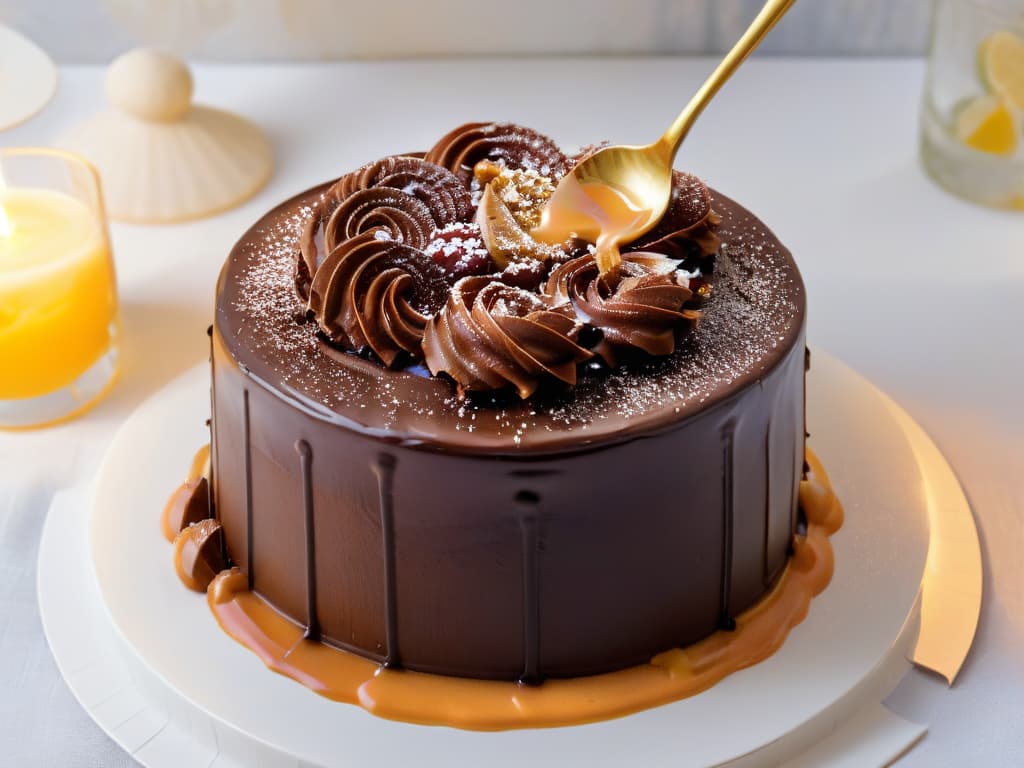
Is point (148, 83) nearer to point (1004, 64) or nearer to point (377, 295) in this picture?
point (377, 295)

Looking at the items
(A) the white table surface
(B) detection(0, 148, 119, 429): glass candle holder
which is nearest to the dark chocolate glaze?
(A) the white table surface

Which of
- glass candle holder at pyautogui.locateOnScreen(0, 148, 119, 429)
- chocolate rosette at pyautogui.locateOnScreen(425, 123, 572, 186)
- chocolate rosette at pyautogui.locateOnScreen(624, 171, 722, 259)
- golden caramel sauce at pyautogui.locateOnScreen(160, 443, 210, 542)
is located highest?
chocolate rosette at pyautogui.locateOnScreen(425, 123, 572, 186)

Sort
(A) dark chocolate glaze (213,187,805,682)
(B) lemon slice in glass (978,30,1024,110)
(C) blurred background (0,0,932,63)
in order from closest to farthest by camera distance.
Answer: (A) dark chocolate glaze (213,187,805,682) < (B) lemon slice in glass (978,30,1024,110) < (C) blurred background (0,0,932,63)

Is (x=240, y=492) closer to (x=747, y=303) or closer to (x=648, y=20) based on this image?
(x=747, y=303)

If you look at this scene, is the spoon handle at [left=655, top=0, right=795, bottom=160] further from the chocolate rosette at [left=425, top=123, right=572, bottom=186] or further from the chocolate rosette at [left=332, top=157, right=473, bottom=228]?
the chocolate rosette at [left=332, top=157, right=473, bottom=228]

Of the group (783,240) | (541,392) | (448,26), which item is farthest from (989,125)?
(541,392)

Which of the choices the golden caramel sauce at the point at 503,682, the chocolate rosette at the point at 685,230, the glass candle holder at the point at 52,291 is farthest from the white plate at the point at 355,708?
→ the chocolate rosette at the point at 685,230

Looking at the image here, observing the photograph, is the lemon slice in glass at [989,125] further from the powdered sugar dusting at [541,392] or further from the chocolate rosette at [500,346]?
the chocolate rosette at [500,346]

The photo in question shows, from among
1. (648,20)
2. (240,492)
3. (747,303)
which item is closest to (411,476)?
(240,492)

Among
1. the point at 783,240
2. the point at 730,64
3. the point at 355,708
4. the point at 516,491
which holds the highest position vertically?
the point at 730,64
